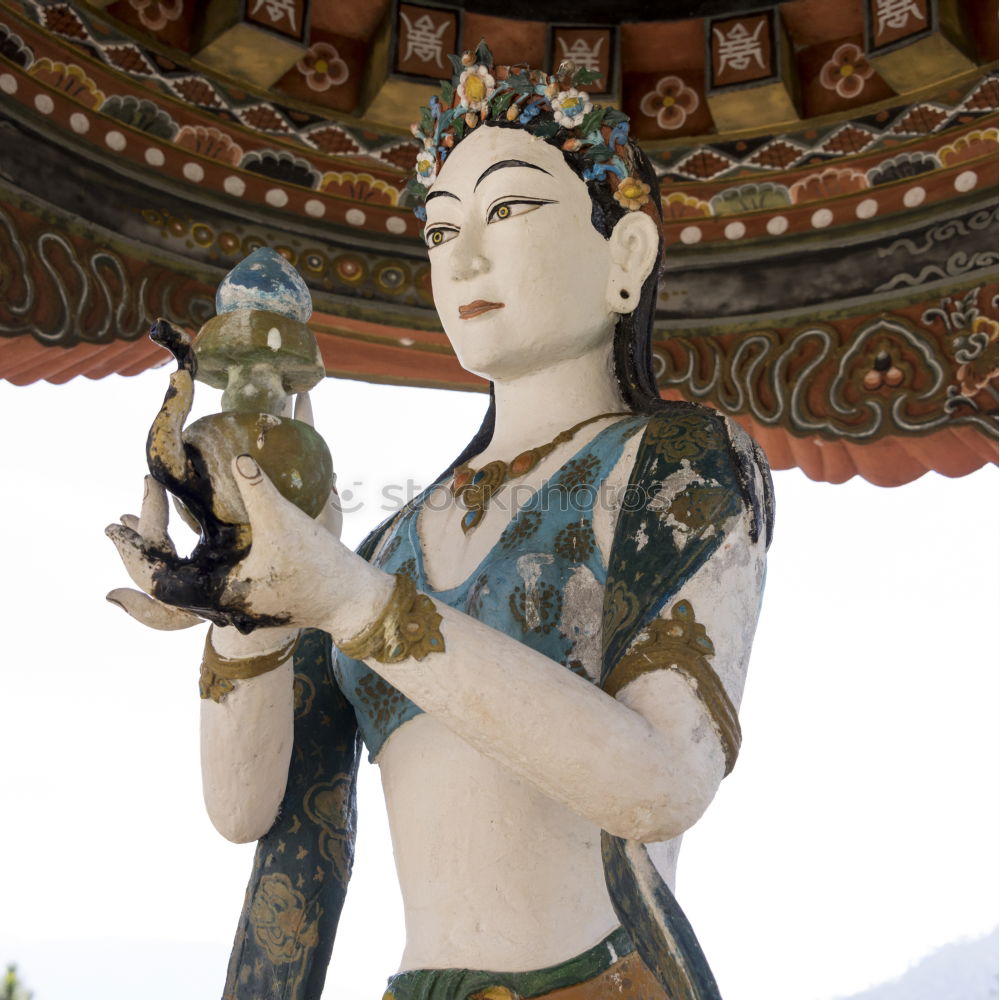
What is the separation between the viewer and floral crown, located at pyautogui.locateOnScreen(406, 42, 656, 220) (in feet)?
9.68

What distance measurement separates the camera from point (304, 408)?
2879 millimetres

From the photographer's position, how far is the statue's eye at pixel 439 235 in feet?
9.61

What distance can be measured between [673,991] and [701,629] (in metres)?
0.48

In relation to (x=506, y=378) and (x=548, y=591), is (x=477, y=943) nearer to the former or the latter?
(x=548, y=591)

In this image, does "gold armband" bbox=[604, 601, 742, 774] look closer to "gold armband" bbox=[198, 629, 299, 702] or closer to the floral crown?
"gold armband" bbox=[198, 629, 299, 702]

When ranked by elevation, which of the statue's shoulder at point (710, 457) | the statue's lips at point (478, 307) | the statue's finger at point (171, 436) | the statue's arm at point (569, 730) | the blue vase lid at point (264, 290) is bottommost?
the statue's arm at point (569, 730)

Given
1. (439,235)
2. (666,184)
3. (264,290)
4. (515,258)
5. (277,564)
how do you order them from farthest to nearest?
1. (666,184)
2. (439,235)
3. (515,258)
4. (264,290)
5. (277,564)

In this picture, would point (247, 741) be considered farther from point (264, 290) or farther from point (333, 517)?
point (264, 290)

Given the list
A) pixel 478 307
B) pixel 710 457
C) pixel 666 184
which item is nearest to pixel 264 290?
pixel 478 307

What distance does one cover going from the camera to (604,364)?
2955mm

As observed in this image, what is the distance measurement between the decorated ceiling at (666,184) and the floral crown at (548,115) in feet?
4.15

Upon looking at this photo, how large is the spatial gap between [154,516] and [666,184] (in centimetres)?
270

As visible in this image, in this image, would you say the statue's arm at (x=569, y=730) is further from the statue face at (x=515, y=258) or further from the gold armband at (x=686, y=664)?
the statue face at (x=515, y=258)

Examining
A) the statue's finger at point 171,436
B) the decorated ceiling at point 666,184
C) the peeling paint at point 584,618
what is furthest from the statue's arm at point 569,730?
the decorated ceiling at point 666,184
